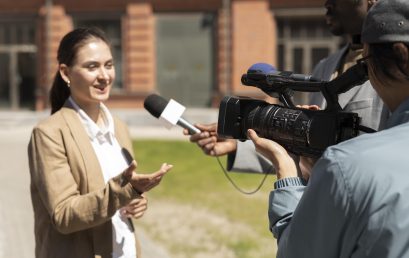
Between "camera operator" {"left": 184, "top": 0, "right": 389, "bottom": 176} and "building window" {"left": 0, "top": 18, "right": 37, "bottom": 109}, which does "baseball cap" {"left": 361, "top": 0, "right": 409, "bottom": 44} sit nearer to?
"camera operator" {"left": 184, "top": 0, "right": 389, "bottom": 176}

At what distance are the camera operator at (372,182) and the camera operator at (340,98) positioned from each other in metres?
1.21

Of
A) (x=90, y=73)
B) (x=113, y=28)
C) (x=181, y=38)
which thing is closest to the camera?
(x=90, y=73)

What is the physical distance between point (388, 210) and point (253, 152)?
1.83 metres

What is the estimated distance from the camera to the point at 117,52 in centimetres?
2094

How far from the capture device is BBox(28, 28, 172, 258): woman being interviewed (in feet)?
8.52

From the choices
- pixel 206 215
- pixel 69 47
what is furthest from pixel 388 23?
pixel 206 215

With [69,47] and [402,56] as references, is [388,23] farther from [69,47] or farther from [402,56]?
[69,47]

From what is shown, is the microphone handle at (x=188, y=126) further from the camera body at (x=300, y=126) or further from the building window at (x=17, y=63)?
the building window at (x=17, y=63)

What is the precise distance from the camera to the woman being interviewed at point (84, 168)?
8.52 ft

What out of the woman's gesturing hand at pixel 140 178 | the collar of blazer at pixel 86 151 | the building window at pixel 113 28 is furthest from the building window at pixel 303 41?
the woman's gesturing hand at pixel 140 178

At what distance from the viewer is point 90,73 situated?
114 inches

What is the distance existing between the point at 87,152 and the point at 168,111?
42 centimetres

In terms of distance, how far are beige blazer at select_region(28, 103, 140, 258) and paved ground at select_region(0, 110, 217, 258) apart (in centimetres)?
326

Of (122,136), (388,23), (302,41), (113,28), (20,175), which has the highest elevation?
(388,23)
